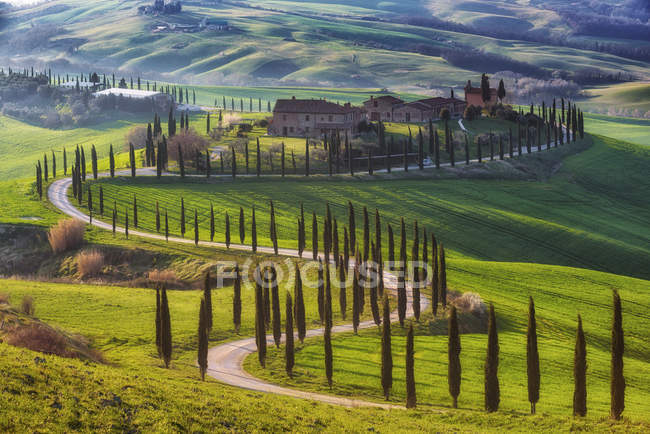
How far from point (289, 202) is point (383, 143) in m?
40.3

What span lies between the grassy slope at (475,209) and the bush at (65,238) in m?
13.2

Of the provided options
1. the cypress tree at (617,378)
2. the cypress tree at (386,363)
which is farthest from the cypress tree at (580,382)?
the cypress tree at (386,363)

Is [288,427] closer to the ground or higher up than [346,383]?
higher up

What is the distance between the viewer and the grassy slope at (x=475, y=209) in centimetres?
12325

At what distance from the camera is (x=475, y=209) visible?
140m

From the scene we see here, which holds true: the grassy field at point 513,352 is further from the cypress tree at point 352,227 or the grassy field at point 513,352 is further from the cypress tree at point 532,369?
the cypress tree at point 352,227

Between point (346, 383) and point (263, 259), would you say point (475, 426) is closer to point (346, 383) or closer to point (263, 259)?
point (346, 383)

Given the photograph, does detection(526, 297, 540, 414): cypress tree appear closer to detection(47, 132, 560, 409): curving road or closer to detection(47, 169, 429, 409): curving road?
detection(47, 169, 429, 409): curving road

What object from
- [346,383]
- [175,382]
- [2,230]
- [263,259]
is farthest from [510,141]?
[175,382]

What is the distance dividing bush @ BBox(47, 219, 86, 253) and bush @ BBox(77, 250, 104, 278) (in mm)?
5558

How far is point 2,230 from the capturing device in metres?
117

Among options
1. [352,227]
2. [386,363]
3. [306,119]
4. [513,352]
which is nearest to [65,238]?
[352,227]

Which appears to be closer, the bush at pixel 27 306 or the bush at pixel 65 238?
the bush at pixel 27 306

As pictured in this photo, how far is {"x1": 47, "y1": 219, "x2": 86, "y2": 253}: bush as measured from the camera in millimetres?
111750
